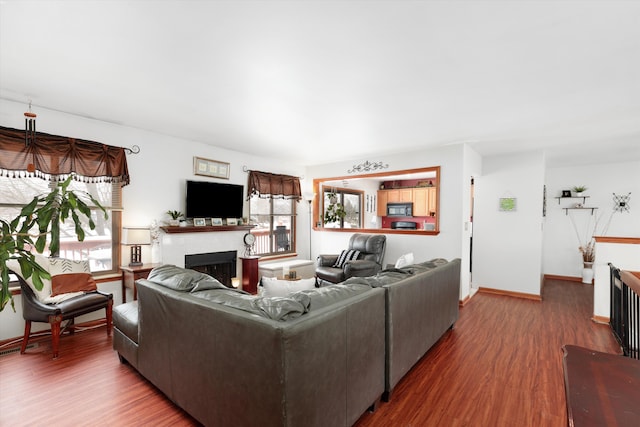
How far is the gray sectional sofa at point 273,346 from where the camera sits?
143 centimetres

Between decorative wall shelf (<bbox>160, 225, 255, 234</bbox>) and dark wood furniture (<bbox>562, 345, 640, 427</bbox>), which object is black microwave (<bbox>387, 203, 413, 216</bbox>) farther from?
dark wood furniture (<bbox>562, 345, 640, 427</bbox>)

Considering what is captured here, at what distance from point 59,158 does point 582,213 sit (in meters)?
9.14

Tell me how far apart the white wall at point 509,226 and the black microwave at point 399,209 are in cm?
224

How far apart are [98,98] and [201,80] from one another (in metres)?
1.30

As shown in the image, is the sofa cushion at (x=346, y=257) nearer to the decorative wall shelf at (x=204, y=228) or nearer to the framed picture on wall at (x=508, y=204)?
the decorative wall shelf at (x=204, y=228)

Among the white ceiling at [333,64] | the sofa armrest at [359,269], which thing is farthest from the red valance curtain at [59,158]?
the sofa armrest at [359,269]

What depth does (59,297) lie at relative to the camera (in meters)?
3.21

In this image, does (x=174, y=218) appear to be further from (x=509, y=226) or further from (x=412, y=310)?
(x=509, y=226)

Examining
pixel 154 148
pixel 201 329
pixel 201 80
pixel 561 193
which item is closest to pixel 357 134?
pixel 201 80

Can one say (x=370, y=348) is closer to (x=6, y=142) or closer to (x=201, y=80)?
(x=201, y=80)

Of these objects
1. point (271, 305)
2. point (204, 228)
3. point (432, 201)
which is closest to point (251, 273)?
point (204, 228)

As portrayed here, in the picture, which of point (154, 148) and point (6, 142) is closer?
point (6, 142)

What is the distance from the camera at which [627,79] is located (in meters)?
2.50

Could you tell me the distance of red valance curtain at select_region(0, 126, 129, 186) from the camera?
10.4 feet
